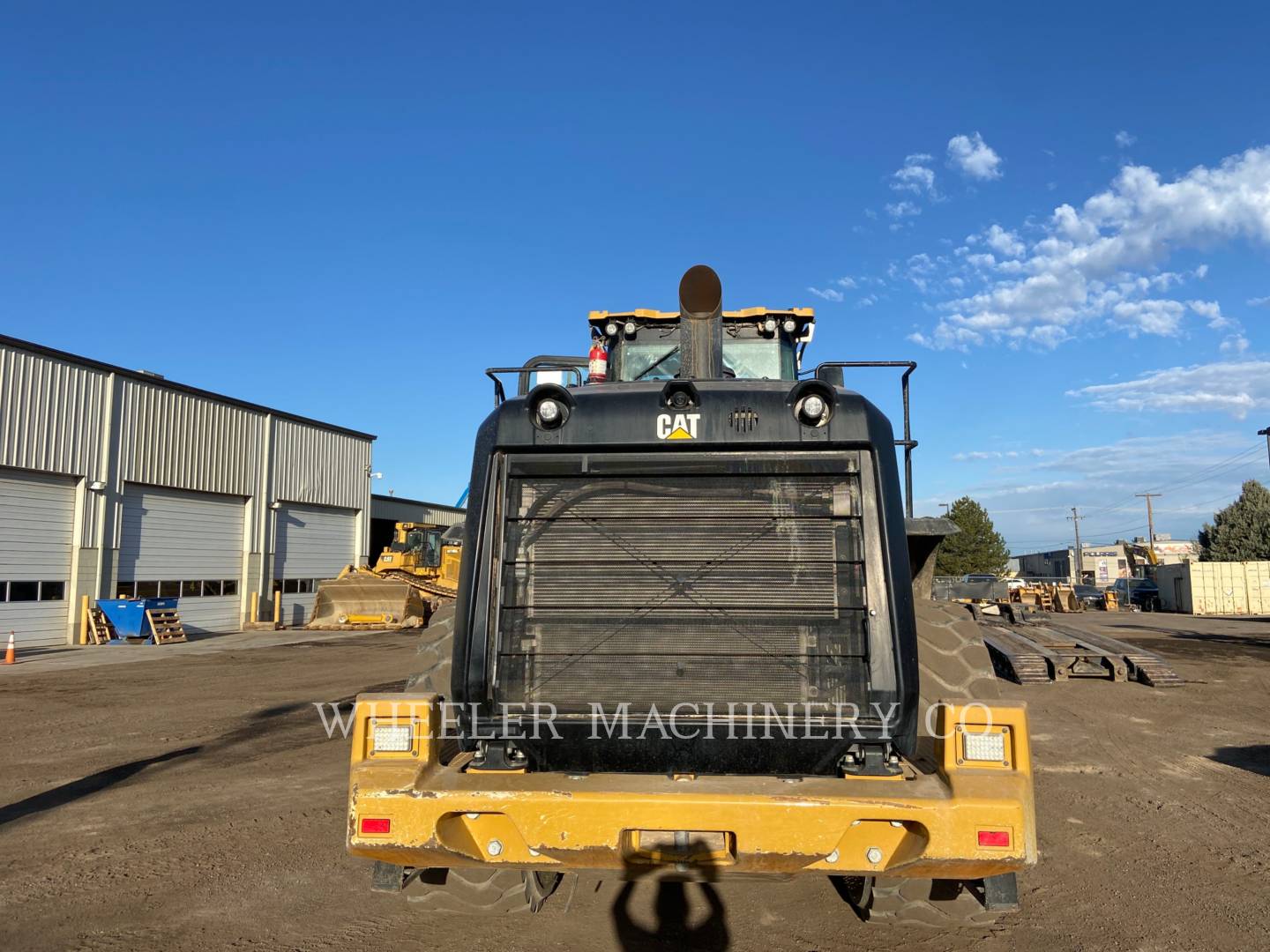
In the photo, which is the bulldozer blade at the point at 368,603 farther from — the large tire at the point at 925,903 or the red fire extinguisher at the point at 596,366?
the large tire at the point at 925,903

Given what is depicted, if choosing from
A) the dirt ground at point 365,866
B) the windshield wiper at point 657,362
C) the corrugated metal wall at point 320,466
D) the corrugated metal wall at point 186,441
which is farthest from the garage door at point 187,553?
the windshield wiper at point 657,362

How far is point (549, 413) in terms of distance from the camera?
3.55m

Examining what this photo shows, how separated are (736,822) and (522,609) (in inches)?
47.4

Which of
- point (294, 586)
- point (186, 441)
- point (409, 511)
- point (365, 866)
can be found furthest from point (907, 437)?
point (409, 511)

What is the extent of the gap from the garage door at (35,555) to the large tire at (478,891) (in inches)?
786

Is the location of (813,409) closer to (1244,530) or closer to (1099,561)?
(1244,530)

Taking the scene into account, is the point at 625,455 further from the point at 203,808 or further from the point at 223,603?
the point at 223,603

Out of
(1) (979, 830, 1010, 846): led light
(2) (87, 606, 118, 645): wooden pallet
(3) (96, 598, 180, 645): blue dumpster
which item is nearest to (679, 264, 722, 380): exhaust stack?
(1) (979, 830, 1010, 846): led light

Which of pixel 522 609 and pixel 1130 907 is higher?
pixel 522 609

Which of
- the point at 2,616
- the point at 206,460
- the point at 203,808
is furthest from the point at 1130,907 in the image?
the point at 206,460

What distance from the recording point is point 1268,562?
123 ft

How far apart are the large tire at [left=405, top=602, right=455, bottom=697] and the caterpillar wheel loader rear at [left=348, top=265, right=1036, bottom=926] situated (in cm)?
55

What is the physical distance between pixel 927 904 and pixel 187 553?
25434 mm

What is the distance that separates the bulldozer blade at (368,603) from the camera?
25.0 m
